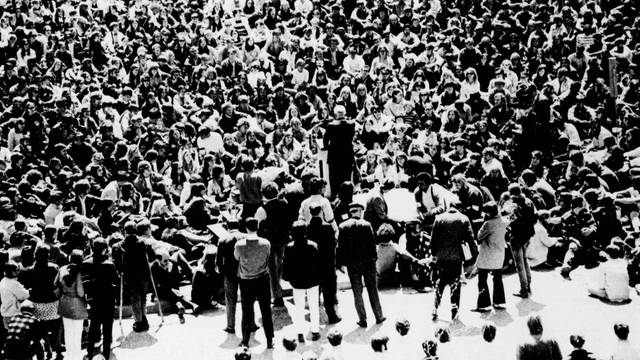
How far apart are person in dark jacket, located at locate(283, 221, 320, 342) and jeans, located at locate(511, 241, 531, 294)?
317 cm

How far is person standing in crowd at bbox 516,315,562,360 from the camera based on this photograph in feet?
24.1

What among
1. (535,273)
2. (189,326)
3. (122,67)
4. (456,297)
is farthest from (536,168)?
(122,67)

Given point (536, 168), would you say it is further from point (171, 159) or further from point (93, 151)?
point (93, 151)

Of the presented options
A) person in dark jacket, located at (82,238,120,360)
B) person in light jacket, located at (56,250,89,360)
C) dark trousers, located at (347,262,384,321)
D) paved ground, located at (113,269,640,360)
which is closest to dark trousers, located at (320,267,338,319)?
paved ground, located at (113,269,640,360)

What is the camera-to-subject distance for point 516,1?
22609 mm

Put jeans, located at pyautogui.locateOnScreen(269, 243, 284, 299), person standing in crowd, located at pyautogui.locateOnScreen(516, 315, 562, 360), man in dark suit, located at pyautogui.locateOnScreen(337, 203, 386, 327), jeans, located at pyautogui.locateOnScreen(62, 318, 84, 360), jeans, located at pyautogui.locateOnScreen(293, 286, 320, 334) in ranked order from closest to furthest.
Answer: person standing in crowd, located at pyautogui.locateOnScreen(516, 315, 562, 360) → jeans, located at pyautogui.locateOnScreen(62, 318, 84, 360) → jeans, located at pyautogui.locateOnScreen(293, 286, 320, 334) → man in dark suit, located at pyautogui.locateOnScreen(337, 203, 386, 327) → jeans, located at pyautogui.locateOnScreen(269, 243, 284, 299)

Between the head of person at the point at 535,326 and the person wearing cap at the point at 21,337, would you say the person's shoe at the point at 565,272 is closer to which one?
the head of person at the point at 535,326

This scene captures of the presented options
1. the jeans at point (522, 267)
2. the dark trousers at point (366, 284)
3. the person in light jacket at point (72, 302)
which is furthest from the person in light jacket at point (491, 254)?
the person in light jacket at point (72, 302)

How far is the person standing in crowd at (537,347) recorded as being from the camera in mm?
7355

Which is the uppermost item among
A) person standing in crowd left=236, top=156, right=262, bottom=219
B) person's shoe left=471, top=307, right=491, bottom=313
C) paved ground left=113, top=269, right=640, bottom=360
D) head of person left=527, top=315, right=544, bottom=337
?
person standing in crowd left=236, top=156, right=262, bottom=219

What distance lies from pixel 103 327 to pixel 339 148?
614cm

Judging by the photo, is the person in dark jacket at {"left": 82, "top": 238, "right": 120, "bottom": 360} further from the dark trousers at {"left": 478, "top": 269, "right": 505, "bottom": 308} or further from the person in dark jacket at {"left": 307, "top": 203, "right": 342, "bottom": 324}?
the dark trousers at {"left": 478, "top": 269, "right": 505, "bottom": 308}

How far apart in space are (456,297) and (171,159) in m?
7.83

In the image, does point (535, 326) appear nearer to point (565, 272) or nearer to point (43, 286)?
point (565, 272)
